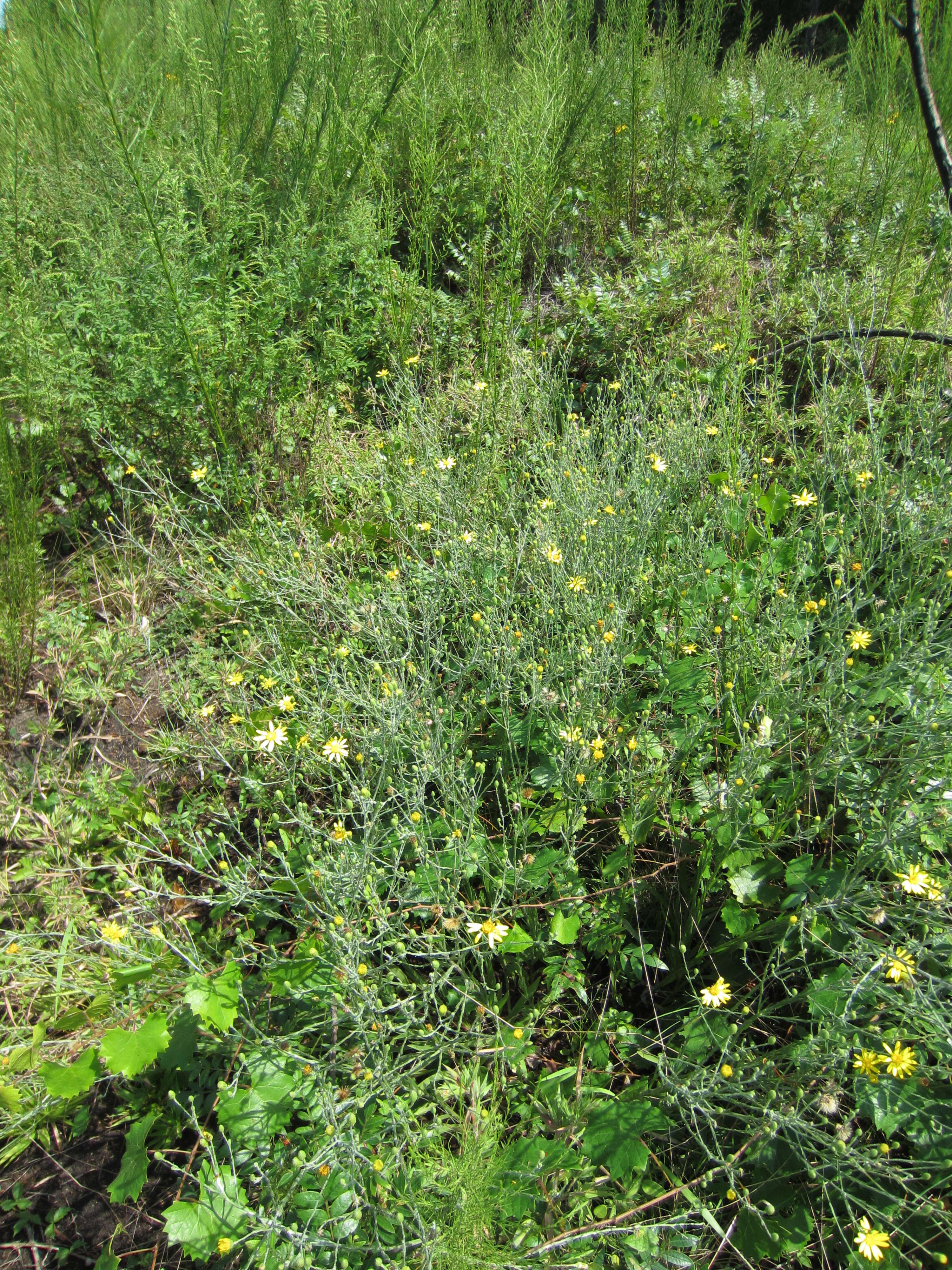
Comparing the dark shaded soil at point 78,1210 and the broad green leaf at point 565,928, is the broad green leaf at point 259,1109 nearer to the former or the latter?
the dark shaded soil at point 78,1210

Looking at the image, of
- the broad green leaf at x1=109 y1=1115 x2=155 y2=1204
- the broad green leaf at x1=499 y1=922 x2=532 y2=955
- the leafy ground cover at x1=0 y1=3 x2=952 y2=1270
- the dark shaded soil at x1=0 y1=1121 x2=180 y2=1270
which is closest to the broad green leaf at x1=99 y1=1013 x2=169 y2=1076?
the leafy ground cover at x1=0 y1=3 x2=952 y2=1270

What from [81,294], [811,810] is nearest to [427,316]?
[81,294]

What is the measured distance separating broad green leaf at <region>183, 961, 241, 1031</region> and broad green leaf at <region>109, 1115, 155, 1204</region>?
0.21m

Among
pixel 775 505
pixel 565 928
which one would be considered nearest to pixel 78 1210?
pixel 565 928

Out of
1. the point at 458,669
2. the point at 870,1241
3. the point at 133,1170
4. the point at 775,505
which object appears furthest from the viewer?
the point at 775,505

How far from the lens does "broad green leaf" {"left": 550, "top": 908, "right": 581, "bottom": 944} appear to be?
155cm

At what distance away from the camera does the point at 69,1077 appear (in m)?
1.38

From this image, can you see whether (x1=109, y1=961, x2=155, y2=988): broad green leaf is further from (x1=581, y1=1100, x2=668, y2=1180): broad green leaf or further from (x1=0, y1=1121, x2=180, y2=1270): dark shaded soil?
(x1=581, y1=1100, x2=668, y2=1180): broad green leaf

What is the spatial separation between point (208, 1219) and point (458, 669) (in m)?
1.33

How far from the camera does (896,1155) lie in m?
1.35

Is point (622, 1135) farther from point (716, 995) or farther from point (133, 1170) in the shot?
point (133, 1170)

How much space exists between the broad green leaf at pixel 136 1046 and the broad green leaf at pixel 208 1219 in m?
0.22

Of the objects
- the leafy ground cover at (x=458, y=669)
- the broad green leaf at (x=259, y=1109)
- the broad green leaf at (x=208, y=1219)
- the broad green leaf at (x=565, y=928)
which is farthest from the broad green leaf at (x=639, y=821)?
the broad green leaf at (x=208, y=1219)

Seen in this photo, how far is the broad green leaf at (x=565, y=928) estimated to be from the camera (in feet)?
5.07
